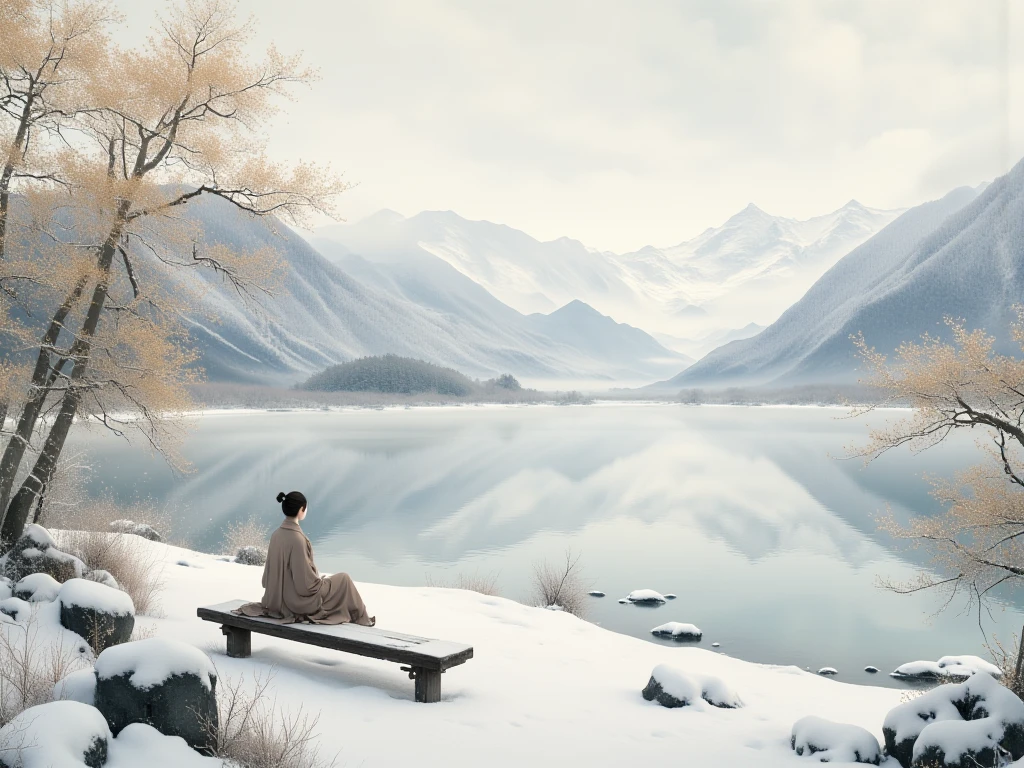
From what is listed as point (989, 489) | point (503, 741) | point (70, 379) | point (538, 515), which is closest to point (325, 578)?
point (503, 741)

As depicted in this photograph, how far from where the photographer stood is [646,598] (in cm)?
1692

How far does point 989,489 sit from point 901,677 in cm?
508

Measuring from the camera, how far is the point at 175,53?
35.8ft

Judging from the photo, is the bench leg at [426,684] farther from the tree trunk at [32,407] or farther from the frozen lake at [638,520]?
the tree trunk at [32,407]

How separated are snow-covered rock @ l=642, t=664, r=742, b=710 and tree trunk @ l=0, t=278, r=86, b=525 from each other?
8096 mm

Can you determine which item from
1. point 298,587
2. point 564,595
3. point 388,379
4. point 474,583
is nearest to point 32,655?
point 298,587

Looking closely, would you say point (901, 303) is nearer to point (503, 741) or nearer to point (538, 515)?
point (538, 515)

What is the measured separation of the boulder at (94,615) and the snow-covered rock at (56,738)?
2.33 metres

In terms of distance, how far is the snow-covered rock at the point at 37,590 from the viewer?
24.5 ft

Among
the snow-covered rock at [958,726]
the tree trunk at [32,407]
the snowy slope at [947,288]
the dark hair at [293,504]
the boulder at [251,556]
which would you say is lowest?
the boulder at [251,556]

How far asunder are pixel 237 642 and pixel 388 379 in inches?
5449

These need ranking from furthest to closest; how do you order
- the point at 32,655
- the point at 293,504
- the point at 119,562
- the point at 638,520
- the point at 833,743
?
the point at 638,520
the point at 119,562
the point at 293,504
the point at 32,655
the point at 833,743

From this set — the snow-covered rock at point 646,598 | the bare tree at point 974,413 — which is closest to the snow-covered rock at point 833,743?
the bare tree at point 974,413

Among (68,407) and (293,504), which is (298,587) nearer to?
(293,504)
